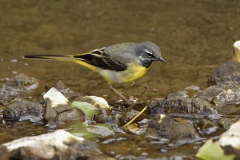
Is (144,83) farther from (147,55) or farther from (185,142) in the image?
(185,142)

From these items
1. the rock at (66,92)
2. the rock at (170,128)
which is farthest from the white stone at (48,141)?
the rock at (66,92)

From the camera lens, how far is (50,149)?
565 centimetres

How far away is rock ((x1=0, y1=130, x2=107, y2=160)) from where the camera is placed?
562cm

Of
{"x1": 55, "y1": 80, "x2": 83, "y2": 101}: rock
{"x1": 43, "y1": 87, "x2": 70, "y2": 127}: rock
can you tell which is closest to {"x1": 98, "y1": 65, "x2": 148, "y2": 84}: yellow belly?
{"x1": 55, "y1": 80, "x2": 83, "y2": 101}: rock

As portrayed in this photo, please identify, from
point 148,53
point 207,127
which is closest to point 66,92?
point 148,53

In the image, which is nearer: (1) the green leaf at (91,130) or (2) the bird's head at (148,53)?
(1) the green leaf at (91,130)

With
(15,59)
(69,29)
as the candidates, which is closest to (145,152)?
(15,59)

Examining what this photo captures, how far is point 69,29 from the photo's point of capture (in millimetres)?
11562

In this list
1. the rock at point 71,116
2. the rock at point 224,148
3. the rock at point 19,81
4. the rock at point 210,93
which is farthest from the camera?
the rock at point 19,81

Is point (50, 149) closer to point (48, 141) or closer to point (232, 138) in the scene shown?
point (48, 141)

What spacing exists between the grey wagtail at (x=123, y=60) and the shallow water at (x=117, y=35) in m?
0.49

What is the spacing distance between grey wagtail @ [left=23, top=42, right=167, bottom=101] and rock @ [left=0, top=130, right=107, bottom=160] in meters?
2.92

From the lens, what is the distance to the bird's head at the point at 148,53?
8.44m

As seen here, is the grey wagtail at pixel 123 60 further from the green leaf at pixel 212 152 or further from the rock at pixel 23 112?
the green leaf at pixel 212 152
